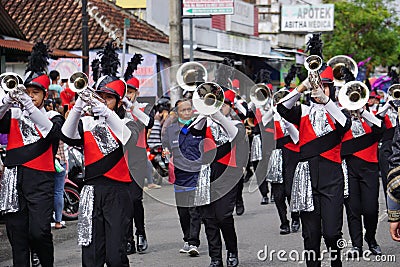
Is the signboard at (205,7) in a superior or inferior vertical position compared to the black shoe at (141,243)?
superior

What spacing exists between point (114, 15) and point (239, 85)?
1619 cm

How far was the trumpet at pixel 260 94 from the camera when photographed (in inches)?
470

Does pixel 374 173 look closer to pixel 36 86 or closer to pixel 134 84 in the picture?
pixel 134 84

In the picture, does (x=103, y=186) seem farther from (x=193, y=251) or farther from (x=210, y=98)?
(x=193, y=251)

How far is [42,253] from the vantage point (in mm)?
7582

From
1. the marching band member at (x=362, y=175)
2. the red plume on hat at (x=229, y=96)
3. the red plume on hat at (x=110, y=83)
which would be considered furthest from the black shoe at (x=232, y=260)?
the red plume on hat at (x=110, y=83)

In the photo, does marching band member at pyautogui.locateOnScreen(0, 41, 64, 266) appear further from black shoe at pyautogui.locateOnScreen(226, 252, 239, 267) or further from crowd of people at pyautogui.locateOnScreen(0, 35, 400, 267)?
black shoe at pyautogui.locateOnScreen(226, 252, 239, 267)

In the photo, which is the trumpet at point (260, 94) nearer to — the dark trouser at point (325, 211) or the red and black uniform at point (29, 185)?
the dark trouser at point (325, 211)

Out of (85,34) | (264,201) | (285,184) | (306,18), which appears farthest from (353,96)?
(306,18)

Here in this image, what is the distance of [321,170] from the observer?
7.53 metres

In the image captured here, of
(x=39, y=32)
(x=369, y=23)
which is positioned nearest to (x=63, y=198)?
(x=39, y=32)

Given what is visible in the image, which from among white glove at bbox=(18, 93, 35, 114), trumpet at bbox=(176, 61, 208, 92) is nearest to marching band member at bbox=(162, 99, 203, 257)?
trumpet at bbox=(176, 61, 208, 92)

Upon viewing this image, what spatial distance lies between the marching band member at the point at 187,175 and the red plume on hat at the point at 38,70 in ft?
6.61

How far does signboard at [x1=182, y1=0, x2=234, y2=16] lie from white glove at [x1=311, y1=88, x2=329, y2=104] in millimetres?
14504
